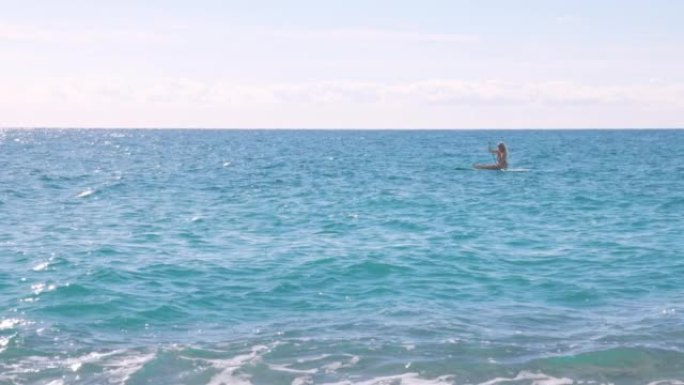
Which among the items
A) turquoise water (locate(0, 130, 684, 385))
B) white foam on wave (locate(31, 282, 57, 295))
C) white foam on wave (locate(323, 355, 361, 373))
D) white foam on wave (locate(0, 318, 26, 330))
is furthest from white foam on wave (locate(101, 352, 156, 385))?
white foam on wave (locate(31, 282, 57, 295))

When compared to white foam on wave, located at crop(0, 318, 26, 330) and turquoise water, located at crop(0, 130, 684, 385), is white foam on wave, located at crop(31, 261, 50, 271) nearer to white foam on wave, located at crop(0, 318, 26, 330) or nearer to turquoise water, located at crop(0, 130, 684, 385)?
turquoise water, located at crop(0, 130, 684, 385)

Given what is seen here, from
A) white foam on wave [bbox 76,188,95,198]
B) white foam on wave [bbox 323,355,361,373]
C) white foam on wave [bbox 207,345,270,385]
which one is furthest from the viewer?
white foam on wave [bbox 76,188,95,198]

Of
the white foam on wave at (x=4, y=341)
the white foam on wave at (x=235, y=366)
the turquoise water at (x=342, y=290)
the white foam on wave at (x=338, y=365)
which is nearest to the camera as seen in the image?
the white foam on wave at (x=235, y=366)

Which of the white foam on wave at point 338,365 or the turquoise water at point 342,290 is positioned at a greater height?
the turquoise water at point 342,290

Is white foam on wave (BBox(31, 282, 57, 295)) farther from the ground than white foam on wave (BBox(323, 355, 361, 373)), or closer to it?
farther from the ground

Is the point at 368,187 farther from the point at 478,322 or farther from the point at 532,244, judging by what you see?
the point at 478,322

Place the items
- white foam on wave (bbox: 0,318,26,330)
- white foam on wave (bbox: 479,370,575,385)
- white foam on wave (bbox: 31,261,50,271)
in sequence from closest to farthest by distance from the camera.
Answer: white foam on wave (bbox: 479,370,575,385)
white foam on wave (bbox: 0,318,26,330)
white foam on wave (bbox: 31,261,50,271)

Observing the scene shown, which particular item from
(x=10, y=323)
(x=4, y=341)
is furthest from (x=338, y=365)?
(x=10, y=323)

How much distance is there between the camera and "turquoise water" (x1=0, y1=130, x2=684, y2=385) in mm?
12219

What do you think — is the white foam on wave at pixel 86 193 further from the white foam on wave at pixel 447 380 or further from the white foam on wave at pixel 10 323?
the white foam on wave at pixel 447 380

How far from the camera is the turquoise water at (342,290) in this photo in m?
12.2

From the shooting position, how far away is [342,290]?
17.3 meters

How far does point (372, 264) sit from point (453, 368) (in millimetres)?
7812

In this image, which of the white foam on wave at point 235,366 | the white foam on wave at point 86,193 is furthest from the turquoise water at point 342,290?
the white foam on wave at point 86,193
